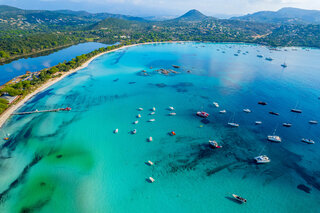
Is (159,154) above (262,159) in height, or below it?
below

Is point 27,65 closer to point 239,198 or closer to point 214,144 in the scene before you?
point 214,144

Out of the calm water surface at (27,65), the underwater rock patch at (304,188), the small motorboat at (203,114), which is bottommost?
the underwater rock patch at (304,188)

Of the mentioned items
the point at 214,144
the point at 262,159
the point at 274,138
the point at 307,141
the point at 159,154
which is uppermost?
the point at 274,138

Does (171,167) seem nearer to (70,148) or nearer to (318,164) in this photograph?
(70,148)

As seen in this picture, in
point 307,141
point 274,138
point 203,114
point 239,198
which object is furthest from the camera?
point 203,114

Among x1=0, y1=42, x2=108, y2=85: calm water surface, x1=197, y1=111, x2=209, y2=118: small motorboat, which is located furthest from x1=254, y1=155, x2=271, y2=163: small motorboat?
x1=0, y1=42, x2=108, y2=85: calm water surface

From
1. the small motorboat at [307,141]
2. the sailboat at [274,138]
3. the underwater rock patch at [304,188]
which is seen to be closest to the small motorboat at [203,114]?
the sailboat at [274,138]

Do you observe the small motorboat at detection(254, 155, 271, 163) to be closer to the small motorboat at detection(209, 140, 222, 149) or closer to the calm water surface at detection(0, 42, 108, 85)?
the small motorboat at detection(209, 140, 222, 149)

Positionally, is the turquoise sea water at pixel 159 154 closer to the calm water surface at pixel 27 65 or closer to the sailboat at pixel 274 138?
the sailboat at pixel 274 138

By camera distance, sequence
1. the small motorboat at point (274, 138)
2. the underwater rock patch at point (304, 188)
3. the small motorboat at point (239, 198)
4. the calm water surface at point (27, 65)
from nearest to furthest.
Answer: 1. the small motorboat at point (239, 198)
2. the underwater rock patch at point (304, 188)
3. the small motorboat at point (274, 138)
4. the calm water surface at point (27, 65)

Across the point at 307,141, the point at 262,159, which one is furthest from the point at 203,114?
the point at 307,141

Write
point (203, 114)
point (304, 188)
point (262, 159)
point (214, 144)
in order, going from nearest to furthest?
1. point (304, 188)
2. point (262, 159)
3. point (214, 144)
4. point (203, 114)
